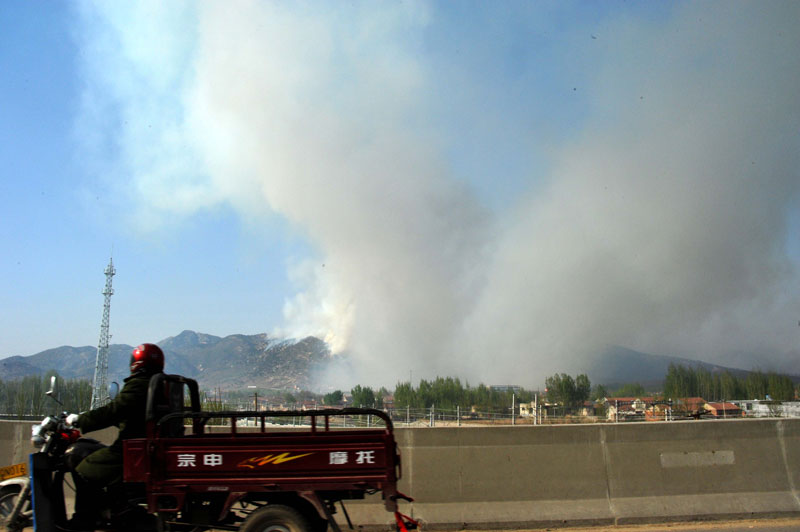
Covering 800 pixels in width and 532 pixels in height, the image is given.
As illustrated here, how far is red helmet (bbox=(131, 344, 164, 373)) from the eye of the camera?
6.37 meters

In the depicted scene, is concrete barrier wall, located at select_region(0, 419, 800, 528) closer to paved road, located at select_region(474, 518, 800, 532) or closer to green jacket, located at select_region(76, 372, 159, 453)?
paved road, located at select_region(474, 518, 800, 532)

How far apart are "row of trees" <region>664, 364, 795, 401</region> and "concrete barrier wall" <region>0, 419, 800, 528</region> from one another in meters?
54.6

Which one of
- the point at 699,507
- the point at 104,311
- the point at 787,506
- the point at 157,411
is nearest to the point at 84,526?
the point at 157,411

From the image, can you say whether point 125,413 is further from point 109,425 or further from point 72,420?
point 72,420

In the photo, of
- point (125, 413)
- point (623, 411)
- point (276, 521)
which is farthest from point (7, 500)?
point (623, 411)

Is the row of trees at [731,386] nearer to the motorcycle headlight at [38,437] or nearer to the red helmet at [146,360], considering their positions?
the red helmet at [146,360]

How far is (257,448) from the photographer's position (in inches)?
227

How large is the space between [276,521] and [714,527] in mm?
6387

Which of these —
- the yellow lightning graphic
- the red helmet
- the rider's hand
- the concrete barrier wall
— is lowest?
the concrete barrier wall

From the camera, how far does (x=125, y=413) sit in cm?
613

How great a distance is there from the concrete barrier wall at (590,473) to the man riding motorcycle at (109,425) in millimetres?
3456

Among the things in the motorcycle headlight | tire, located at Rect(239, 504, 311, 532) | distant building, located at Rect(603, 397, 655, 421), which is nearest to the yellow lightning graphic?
tire, located at Rect(239, 504, 311, 532)

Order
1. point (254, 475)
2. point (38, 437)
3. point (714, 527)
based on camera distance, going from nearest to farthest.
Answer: point (254, 475) → point (38, 437) → point (714, 527)

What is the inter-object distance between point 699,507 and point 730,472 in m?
0.74
